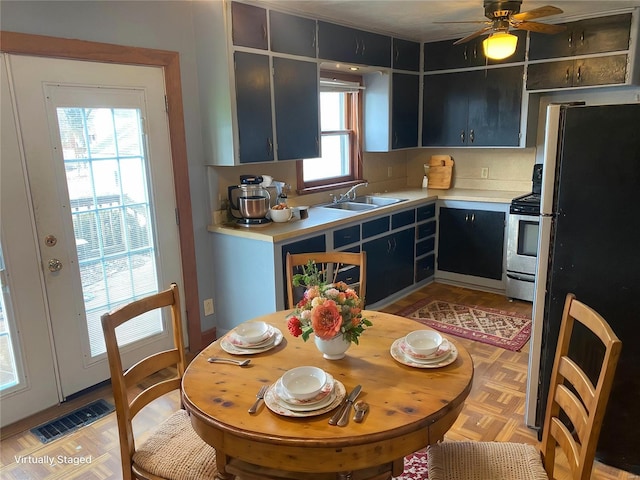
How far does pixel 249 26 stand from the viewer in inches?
123

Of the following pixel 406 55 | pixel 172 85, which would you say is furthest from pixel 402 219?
pixel 172 85

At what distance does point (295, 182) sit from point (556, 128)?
2339 millimetres

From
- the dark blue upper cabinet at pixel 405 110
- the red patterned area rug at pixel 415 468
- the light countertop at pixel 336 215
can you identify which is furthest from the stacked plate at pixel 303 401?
the dark blue upper cabinet at pixel 405 110

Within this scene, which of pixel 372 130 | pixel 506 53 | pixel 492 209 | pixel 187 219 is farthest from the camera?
pixel 372 130

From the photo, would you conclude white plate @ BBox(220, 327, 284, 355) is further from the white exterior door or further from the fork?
the white exterior door

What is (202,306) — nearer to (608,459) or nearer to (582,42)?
(608,459)

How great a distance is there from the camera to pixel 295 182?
13.4 feet

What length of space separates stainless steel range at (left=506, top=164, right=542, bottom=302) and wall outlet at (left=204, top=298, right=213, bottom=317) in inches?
101

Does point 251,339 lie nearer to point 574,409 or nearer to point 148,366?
point 148,366

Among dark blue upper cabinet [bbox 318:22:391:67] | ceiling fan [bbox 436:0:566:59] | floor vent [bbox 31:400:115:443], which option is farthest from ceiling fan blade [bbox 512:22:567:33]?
floor vent [bbox 31:400:115:443]

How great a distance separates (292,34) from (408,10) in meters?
0.87

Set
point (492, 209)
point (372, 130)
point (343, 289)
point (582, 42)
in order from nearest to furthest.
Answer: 1. point (343, 289)
2. point (582, 42)
3. point (492, 209)
4. point (372, 130)

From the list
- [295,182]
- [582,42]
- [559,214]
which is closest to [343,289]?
[559,214]

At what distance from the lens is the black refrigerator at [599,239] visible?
1988 mm
